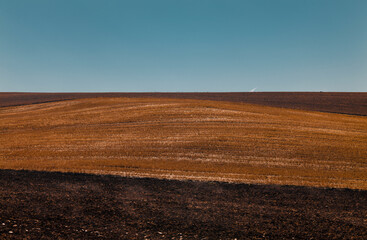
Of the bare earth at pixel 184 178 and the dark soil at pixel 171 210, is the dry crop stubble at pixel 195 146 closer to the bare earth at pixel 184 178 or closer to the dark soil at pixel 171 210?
the bare earth at pixel 184 178

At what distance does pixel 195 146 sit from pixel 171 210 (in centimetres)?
1324

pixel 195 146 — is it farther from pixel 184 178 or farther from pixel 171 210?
pixel 171 210

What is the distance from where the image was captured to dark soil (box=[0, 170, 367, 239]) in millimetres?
8625

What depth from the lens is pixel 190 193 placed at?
42.5 feet

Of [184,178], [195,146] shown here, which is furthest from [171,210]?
[195,146]

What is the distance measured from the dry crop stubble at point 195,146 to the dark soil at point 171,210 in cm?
230

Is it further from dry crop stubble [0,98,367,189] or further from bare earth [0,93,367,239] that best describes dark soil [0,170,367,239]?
dry crop stubble [0,98,367,189]

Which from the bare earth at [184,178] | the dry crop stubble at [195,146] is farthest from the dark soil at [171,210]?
the dry crop stubble at [195,146]

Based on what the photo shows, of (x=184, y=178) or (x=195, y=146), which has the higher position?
(x=195, y=146)

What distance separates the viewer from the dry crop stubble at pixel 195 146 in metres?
17.4

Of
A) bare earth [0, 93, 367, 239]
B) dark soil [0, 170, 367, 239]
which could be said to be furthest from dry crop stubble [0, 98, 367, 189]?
dark soil [0, 170, 367, 239]

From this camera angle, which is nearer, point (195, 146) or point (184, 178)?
point (184, 178)

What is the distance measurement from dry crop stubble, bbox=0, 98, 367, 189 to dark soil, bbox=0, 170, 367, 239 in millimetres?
2300

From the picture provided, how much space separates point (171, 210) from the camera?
410 inches
